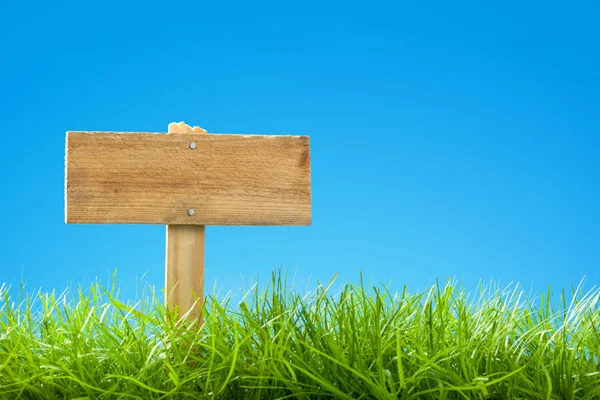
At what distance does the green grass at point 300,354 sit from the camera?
6.27 feet

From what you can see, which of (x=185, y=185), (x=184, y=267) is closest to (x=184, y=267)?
(x=184, y=267)

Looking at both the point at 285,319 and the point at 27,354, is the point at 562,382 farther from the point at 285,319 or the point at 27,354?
the point at 27,354

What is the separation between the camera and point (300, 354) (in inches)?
77.7

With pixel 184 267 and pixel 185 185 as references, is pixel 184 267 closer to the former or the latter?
pixel 184 267

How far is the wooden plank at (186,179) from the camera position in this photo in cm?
230

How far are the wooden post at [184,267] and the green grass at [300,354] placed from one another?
2.9 inches

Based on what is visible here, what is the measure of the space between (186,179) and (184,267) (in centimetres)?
28

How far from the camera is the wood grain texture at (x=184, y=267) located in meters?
2.35

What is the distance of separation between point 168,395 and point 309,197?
840 millimetres

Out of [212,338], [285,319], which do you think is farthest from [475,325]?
[212,338]

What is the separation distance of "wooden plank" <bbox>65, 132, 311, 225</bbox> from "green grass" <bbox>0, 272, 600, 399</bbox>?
281mm

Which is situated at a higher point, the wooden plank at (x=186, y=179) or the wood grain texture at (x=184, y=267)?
the wooden plank at (x=186, y=179)

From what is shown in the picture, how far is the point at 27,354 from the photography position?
6.81ft

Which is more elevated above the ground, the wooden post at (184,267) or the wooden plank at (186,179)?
the wooden plank at (186,179)
